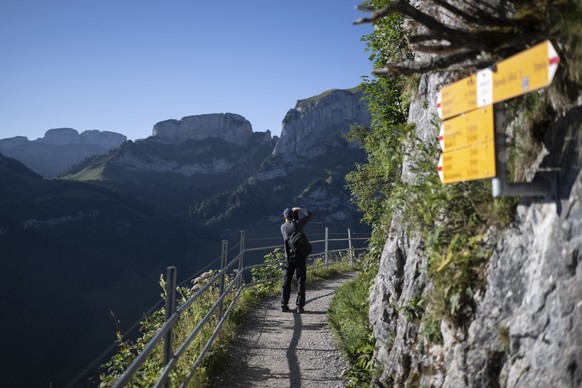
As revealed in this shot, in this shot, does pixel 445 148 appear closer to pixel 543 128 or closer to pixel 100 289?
pixel 543 128

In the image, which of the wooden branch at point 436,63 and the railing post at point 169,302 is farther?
the railing post at point 169,302

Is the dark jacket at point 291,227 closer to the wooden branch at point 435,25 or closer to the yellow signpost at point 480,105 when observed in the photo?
the yellow signpost at point 480,105

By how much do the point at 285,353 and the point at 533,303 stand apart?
5.02 meters

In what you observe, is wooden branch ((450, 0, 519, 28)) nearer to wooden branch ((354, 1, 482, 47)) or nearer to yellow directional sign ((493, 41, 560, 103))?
wooden branch ((354, 1, 482, 47))

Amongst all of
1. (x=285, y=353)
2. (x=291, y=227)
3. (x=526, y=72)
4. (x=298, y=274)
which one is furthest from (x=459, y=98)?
(x=298, y=274)

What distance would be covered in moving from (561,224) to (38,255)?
550 ft

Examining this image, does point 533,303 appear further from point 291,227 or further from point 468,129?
point 291,227

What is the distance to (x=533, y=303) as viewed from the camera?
108 inches

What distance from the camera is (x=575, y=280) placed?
247 cm

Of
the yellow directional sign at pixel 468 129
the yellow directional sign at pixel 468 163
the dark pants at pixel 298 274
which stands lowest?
the dark pants at pixel 298 274

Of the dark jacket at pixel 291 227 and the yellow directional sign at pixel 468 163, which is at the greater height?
the yellow directional sign at pixel 468 163

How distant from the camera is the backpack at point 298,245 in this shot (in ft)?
29.3

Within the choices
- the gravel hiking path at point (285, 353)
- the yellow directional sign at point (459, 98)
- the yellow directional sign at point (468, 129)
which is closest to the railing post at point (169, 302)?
the gravel hiking path at point (285, 353)

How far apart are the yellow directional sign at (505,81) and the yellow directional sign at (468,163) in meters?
0.31
